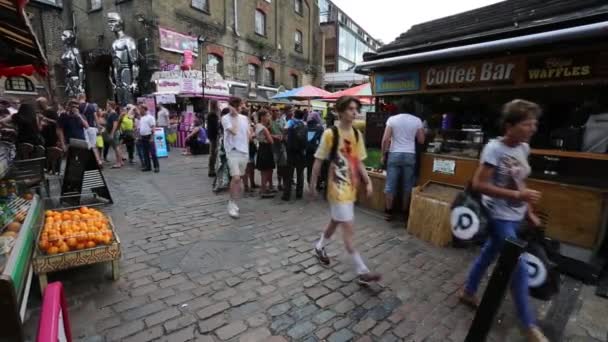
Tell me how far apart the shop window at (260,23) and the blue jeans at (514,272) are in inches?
791

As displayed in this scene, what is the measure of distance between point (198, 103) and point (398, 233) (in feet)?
43.4

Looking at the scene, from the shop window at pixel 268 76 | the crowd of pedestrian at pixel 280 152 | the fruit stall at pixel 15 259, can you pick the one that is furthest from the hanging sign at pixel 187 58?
the fruit stall at pixel 15 259

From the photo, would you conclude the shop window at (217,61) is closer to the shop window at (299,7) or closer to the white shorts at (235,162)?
the shop window at (299,7)

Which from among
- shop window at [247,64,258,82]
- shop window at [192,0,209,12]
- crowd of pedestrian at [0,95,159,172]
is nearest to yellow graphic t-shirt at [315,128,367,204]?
crowd of pedestrian at [0,95,159,172]

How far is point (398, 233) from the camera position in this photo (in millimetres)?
4566

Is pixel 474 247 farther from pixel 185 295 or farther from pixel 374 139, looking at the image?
pixel 185 295

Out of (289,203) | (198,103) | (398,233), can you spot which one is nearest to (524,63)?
(398,233)

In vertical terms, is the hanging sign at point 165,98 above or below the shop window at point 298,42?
below

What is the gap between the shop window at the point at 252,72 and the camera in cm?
1947

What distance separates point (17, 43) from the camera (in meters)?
4.93

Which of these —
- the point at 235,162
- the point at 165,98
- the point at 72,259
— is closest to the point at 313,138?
the point at 235,162

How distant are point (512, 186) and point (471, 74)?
334 cm

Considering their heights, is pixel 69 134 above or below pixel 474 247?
Result: above

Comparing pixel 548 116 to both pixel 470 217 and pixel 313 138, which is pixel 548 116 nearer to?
pixel 313 138
